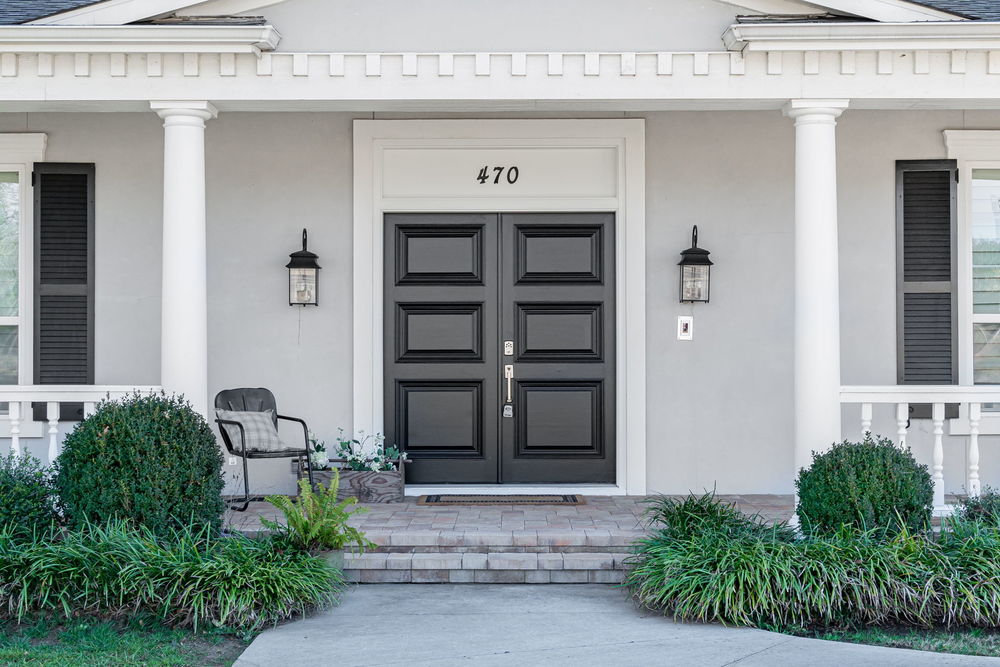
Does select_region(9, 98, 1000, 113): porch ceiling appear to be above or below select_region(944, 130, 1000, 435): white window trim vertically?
above

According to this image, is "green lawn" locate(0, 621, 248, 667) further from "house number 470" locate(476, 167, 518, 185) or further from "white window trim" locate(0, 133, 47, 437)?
"house number 470" locate(476, 167, 518, 185)

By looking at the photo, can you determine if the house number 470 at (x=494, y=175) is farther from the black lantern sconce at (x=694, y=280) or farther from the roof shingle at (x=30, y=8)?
the roof shingle at (x=30, y=8)

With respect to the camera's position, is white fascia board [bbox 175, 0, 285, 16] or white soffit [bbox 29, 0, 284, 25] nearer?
white soffit [bbox 29, 0, 284, 25]

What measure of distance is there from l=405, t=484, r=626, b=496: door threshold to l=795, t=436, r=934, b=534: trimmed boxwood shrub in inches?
86.2

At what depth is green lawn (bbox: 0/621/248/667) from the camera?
16.0 feet

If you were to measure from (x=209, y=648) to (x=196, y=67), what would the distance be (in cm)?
363

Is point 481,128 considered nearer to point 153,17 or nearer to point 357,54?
point 357,54

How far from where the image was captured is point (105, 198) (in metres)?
8.10

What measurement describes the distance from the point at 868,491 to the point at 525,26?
3.56m

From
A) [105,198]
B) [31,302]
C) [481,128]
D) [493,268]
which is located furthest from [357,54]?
[31,302]

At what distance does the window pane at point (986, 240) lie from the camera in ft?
26.5

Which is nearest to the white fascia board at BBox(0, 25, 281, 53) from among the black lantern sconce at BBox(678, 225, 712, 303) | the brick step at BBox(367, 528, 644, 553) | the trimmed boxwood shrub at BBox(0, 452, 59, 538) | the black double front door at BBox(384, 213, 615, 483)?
the black double front door at BBox(384, 213, 615, 483)

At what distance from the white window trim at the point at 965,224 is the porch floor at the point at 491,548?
7.17 feet

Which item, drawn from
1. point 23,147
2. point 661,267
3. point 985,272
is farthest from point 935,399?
point 23,147
